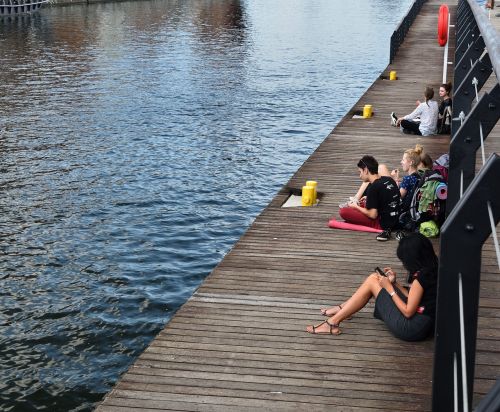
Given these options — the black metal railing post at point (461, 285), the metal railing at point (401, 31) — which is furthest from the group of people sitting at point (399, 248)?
the metal railing at point (401, 31)

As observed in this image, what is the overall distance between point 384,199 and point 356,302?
3392mm

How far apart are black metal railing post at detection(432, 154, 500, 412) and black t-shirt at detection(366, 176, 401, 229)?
6.59m

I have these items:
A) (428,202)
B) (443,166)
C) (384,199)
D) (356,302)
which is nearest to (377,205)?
(384,199)

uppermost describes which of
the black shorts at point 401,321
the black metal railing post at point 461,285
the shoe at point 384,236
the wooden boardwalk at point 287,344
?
the black metal railing post at point 461,285

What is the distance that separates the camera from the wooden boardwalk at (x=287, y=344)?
724 cm

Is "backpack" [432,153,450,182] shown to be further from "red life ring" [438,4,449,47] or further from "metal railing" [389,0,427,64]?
"metal railing" [389,0,427,64]

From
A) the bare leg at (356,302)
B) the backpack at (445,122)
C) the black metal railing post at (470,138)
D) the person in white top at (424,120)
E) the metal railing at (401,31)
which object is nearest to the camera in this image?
the black metal railing post at (470,138)

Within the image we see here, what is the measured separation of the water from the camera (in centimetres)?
1220

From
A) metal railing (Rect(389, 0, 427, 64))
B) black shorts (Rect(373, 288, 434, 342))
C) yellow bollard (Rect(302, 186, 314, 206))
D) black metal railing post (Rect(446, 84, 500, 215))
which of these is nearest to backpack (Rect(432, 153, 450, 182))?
black metal railing post (Rect(446, 84, 500, 215))

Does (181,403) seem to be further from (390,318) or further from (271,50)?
(271,50)

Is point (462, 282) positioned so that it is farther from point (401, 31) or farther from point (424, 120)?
point (401, 31)

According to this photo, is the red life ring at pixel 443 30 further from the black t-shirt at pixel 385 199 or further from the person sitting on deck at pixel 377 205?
the black t-shirt at pixel 385 199

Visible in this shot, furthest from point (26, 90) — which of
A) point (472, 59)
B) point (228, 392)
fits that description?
point (228, 392)

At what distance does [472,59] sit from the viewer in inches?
567
